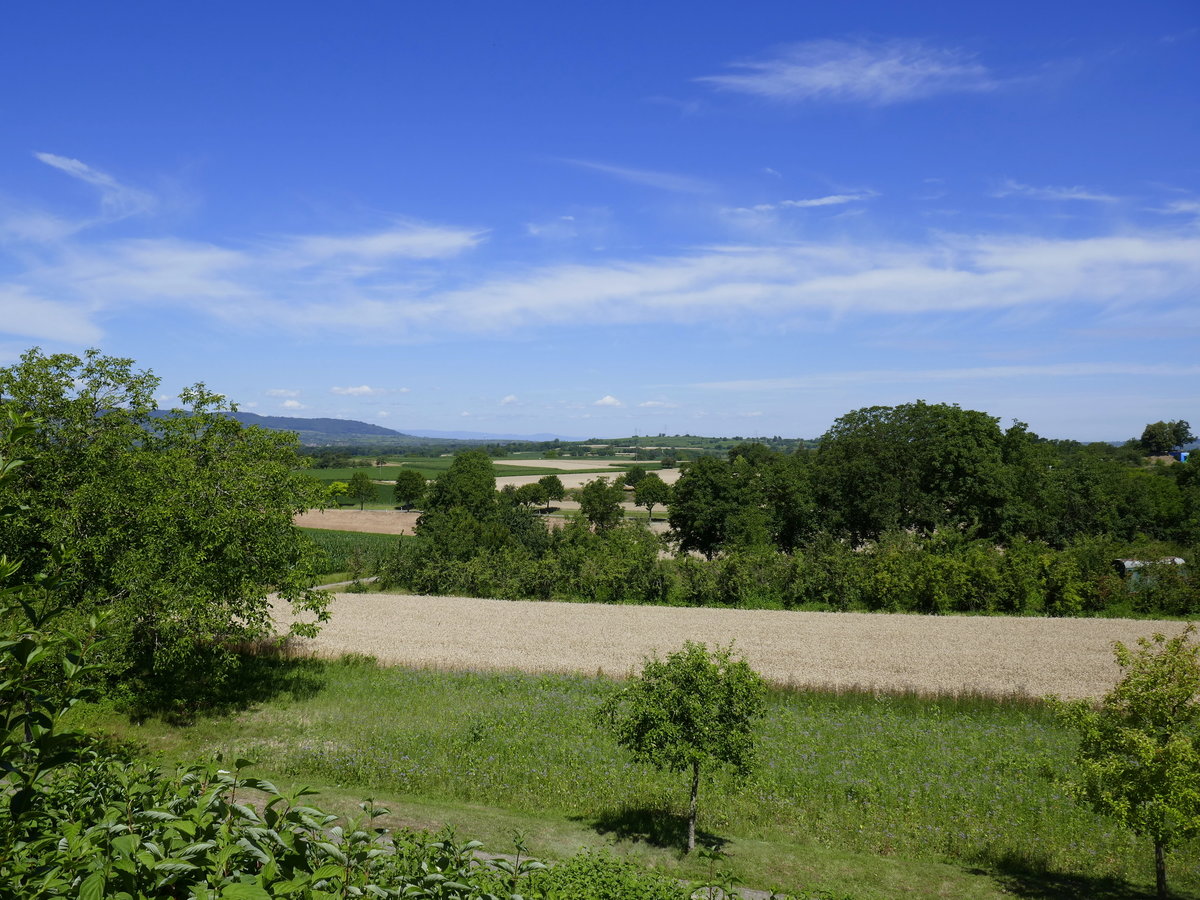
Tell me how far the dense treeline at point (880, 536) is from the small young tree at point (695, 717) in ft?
95.9

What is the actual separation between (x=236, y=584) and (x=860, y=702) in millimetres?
19263

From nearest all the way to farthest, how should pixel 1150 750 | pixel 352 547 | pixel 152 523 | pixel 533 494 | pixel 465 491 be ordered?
pixel 1150 750 < pixel 152 523 < pixel 352 547 < pixel 465 491 < pixel 533 494

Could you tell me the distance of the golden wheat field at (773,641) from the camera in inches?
1050

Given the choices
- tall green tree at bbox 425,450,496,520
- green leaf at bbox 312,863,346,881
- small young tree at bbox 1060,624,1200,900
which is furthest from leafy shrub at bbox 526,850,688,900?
tall green tree at bbox 425,450,496,520

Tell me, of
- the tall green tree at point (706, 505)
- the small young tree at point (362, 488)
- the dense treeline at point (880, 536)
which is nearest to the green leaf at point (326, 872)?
the dense treeline at point (880, 536)

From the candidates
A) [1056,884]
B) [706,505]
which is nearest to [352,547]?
[706,505]

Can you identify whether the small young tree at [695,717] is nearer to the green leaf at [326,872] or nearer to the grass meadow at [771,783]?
the grass meadow at [771,783]

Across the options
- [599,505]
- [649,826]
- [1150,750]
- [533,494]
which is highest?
[1150,750]

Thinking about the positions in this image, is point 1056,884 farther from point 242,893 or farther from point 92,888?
point 92,888

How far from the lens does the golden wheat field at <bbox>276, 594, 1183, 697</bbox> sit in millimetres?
26672

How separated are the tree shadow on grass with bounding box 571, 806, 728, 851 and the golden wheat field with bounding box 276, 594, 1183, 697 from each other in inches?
325

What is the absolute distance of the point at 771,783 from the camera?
52.4 feet

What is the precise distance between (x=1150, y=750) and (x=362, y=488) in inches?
4041

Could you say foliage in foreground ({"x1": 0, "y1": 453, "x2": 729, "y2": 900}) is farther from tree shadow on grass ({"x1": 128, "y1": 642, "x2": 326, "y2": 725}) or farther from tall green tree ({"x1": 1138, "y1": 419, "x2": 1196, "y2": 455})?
tall green tree ({"x1": 1138, "y1": 419, "x2": 1196, "y2": 455})
